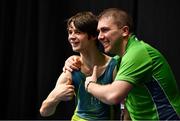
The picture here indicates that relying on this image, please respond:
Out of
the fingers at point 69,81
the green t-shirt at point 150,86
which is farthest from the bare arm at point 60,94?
the green t-shirt at point 150,86

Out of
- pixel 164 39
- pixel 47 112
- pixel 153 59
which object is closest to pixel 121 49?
pixel 153 59

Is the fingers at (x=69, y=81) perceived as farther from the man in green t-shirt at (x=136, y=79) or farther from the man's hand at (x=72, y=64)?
the man in green t-shirt at (x=136, y=79)

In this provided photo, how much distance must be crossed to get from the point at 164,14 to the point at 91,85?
1246 millimetres

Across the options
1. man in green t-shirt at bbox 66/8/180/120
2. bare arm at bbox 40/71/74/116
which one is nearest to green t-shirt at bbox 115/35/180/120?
man in green t-shirt at bbox 66/8/180/120

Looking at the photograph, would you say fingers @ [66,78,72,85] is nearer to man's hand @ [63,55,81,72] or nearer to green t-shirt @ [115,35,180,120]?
man's hand @ [63,55,81,72]

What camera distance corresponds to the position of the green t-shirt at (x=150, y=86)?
70.2 inches

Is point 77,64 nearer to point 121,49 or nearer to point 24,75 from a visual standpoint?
point 121,49

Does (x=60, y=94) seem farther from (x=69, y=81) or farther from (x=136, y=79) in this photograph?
(x=136, y=79)

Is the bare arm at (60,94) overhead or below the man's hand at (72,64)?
below

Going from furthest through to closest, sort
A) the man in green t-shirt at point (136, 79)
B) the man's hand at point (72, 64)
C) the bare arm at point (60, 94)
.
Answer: the man's hand at point (72, 64) → the bare arm at point (60, 94) → the man in green t-shirt at point (136, 79)

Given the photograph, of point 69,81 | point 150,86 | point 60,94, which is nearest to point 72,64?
point 69,81

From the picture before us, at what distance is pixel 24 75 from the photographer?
10.9 feet

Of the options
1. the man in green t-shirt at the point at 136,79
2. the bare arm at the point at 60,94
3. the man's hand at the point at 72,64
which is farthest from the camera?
the man's hand at the point at 72,64

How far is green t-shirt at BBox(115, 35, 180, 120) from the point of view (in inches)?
70.2
